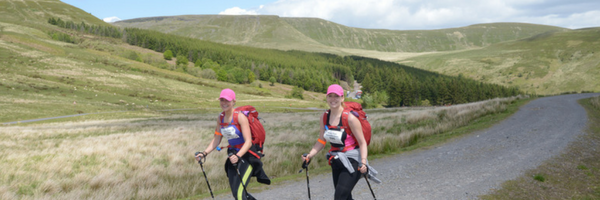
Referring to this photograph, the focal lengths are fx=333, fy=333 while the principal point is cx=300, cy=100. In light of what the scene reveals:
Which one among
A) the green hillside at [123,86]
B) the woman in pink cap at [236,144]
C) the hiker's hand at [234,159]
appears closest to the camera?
the hiker's hand at [234,159]

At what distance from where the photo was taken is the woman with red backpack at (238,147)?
548cm

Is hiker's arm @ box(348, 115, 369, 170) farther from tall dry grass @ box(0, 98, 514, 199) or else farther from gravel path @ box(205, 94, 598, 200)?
tall dry grass @ box(0, 98, 514, 199)

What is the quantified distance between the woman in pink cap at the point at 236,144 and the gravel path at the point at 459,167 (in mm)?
2689

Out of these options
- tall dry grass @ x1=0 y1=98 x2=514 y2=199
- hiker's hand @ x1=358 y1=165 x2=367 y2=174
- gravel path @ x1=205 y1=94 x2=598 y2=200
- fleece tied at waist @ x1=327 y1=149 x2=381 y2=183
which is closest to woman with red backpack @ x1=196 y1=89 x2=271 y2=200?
fleece tied at waist @ x1=327 y1=149 x2=381 y2=183

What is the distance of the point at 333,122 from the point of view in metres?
5.05

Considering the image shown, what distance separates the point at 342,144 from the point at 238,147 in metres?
1.87

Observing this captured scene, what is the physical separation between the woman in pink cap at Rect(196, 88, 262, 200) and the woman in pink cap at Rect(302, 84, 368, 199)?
1.10 m

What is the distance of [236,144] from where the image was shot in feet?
18.8

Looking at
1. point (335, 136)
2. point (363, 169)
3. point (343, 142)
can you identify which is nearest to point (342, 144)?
point (343, 142)

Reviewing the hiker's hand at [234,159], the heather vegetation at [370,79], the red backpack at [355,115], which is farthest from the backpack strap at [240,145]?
the heather vegetation at [370,79]

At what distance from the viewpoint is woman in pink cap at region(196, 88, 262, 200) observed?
5.46m

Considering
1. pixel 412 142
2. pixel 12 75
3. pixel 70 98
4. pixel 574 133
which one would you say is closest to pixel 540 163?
pixel 412 142

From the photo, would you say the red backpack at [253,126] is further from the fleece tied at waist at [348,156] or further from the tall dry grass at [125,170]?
the tall dry grass at [125,170]

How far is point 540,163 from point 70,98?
77529 millimetres
